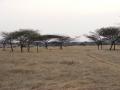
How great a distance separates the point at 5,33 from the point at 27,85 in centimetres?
6391

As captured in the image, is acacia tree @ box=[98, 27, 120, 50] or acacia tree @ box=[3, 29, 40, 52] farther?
acacia tree @ box=[3, 29, 40, 52]

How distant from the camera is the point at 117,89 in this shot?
12.3 metres

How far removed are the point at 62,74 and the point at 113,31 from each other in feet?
171

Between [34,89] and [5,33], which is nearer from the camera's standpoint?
[34,89]

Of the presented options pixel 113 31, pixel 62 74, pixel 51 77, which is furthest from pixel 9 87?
pixel 113 31

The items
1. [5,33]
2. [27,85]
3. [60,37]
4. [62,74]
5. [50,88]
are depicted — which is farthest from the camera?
[60,37]

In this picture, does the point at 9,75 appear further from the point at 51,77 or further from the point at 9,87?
the point at 9,87

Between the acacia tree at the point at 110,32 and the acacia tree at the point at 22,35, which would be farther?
the acacia tree at the point at 22,35

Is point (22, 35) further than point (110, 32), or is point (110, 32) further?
point (22, 35)

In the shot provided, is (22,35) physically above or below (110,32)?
below

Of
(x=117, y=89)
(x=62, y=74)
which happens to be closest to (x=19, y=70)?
(x=62, y=74)

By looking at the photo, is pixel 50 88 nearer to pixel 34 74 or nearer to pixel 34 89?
pixel 34 89

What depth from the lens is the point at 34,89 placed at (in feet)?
44.2

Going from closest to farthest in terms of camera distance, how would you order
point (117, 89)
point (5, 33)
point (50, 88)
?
point (117, 89) → point (50, 88) → point (5, 33)
